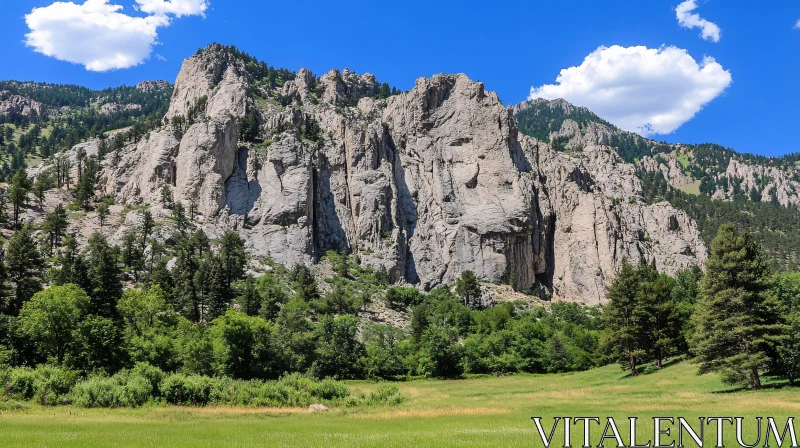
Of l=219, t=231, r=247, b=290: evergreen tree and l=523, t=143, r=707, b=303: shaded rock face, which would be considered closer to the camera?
l=219, t=231, r=247, b=290: evergreen tree

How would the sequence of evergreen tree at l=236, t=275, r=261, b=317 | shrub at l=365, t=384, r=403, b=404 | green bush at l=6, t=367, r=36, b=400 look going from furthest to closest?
1. evergreen tree at l=236, t=275, r=261, b=317
2. shrub at l=365, t=384, r=403, b=404
3. green bush at l=6, t=367, r=36, b=400

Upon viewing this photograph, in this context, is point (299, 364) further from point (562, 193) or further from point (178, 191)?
point (562, 193)

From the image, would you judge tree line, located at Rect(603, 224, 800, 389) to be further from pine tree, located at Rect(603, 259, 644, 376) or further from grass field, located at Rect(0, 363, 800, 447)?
pine tree, located at Rect(603, 259, 644, 376)

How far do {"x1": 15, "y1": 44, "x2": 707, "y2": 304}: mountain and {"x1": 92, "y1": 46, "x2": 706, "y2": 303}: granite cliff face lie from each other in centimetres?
37

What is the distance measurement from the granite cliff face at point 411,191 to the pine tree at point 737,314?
8570 cm

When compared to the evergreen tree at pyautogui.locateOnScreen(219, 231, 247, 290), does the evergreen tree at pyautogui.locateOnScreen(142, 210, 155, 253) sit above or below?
above

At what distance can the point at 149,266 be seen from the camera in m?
90.6

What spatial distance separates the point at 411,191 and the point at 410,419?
112318 mm

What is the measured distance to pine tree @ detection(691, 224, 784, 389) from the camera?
3428 cm

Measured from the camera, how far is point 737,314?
35500mm

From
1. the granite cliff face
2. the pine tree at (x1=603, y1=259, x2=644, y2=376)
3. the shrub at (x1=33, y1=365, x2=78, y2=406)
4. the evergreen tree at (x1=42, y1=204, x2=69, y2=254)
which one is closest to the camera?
the shrub at (x1=33, y1=365, x2=78, y2=406)

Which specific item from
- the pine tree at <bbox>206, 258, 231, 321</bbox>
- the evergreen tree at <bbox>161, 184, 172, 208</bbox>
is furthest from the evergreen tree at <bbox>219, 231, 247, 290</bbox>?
the evergreen tree at <bbox>161, 184, 172, 208</bbox>

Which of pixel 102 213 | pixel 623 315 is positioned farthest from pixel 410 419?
pixel 102 213

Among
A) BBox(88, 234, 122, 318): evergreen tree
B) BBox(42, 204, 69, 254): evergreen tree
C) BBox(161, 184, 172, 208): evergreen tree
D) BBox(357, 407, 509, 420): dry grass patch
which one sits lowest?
BBox(357, 407, 509, 420): dry grass patch
